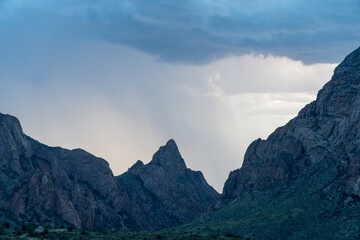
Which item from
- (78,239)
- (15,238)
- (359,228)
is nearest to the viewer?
(15,238)

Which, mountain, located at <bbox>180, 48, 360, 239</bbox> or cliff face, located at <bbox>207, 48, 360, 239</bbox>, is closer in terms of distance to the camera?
cliff face, located at <bbox>207, 48, 360, 239</bbox>

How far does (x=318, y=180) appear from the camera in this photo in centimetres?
17725

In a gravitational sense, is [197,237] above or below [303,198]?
below

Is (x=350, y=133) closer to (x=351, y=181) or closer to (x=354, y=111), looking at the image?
(x=354, y=111)

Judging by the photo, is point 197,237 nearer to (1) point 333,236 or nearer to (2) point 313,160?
(1) point 333,236

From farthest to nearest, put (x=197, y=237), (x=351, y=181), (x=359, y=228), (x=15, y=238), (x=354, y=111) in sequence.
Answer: (x=354, y=111), (x=351, y=181), (x=359, y=228), (x=197, y=237), (x=15, y=238)

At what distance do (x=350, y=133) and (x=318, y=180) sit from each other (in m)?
21.5

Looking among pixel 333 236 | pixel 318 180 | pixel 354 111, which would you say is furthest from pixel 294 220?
pixel 354 111

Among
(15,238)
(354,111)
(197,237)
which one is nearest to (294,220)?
(197,237)

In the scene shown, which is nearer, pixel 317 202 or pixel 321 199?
pixel 317 202

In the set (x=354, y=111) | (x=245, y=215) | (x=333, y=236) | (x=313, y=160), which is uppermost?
(x=354, y=111)

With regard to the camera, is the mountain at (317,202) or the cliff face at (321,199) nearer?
the cliff face at (321,199)

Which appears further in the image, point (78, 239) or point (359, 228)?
point (359, 228)

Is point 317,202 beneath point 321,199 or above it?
beneath
